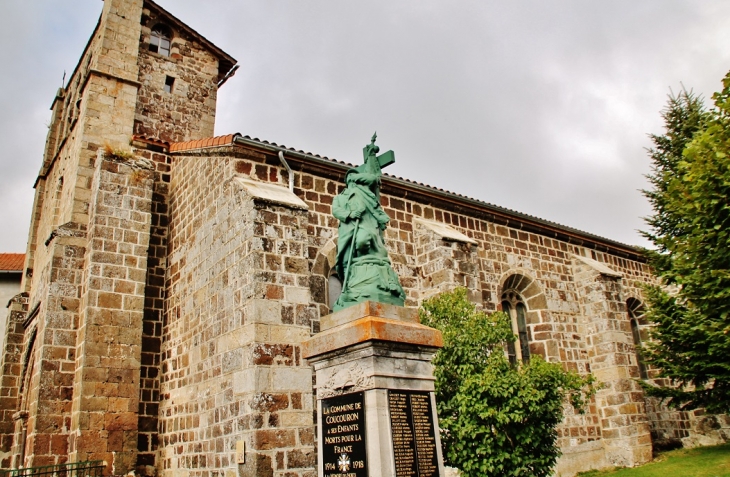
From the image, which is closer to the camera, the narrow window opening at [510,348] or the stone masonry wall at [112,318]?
the stone masonry wall at [112,318]

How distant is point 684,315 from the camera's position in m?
13.2

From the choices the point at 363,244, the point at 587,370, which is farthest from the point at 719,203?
the point at 363,244

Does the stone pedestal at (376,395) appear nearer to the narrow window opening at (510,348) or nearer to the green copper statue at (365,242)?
the green copper statue at (365,242)

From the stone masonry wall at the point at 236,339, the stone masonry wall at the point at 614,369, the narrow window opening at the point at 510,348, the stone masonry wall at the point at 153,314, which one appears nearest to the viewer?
the stone masonry wall at the point at 236,339

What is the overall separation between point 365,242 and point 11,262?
20955 mm

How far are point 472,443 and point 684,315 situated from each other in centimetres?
805

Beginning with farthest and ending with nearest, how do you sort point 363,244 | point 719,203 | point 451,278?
point 451,278
point 719,203
point 363,244

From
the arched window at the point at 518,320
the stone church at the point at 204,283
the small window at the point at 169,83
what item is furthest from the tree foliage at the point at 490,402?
the small window at the point at 169,83

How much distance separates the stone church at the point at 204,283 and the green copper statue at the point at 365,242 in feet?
7.11

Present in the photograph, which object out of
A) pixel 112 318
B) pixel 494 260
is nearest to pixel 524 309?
pixel 494 260

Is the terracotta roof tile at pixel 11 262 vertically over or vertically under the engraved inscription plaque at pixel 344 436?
over

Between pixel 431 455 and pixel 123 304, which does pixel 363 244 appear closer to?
pixel 431 455

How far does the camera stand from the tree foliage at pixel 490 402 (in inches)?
313

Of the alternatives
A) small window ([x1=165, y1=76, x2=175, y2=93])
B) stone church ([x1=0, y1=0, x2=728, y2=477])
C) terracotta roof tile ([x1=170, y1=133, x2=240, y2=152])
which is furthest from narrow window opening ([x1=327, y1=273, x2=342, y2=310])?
small window ([x1=165, y1=76, x2=175, y2=93])
